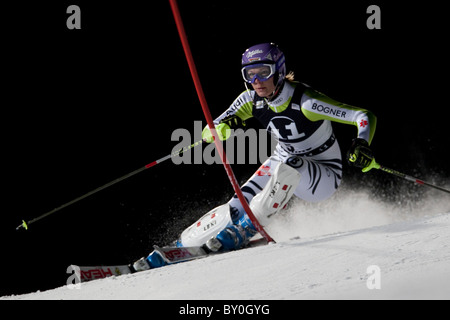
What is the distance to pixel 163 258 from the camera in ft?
11.6

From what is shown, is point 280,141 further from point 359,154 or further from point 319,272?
point 319,272

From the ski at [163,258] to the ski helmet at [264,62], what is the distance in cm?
125

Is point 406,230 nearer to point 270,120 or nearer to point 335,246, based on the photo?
point 335,246

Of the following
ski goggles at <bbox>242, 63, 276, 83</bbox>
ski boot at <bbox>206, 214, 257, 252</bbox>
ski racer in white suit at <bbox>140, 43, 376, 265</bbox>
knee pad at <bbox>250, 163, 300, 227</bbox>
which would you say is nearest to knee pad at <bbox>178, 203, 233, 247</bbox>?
ski racer in white suit at <bbox>140, 43, 376, 265</bbox>

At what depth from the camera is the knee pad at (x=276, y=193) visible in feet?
12.0

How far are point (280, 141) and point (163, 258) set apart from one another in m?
1.39

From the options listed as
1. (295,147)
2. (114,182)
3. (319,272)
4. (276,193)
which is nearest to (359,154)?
(276,193)

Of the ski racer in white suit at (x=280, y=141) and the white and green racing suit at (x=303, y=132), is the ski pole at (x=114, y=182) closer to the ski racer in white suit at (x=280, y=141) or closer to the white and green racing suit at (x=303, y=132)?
the ski racer in white suit at (x=280, y=141)

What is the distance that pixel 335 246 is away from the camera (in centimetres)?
294

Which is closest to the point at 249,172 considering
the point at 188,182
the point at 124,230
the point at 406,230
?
the point at 188,182

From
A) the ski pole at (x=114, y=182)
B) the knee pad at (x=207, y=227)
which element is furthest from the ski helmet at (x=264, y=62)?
the knee pad at (x=207, y=227)

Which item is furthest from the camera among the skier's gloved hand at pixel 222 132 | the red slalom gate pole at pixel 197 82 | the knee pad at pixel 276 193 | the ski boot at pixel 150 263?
the skier's gloved hand at pixel 222 132

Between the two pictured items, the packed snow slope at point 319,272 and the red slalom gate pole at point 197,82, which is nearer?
the packed snow slope at point 319,272

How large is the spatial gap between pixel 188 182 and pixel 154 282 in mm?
3396
